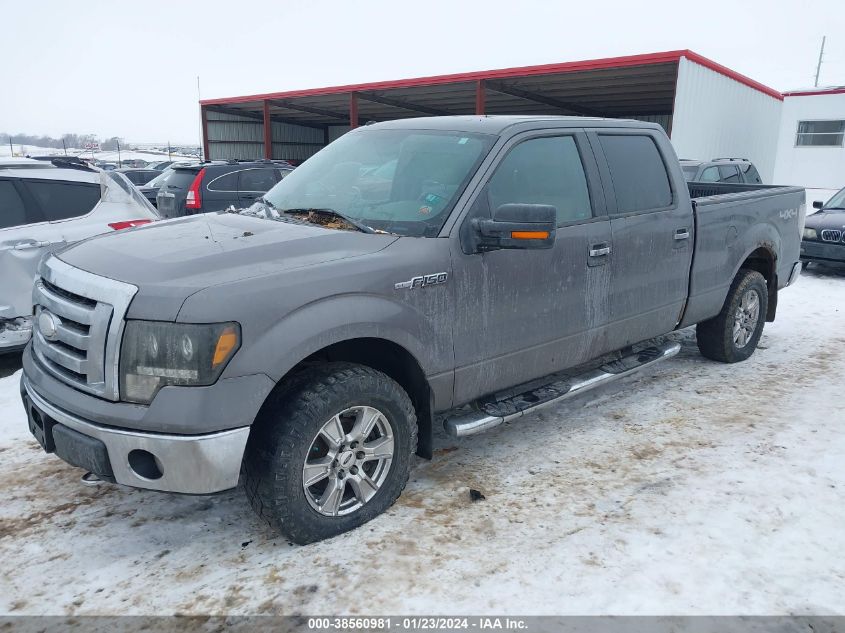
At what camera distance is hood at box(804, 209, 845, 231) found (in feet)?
32.4

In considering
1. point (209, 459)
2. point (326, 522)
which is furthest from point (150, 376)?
point (326, 522)

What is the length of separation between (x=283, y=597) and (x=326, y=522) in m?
0.41

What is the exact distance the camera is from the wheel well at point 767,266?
5.77 meters

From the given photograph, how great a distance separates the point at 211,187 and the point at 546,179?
900 cm

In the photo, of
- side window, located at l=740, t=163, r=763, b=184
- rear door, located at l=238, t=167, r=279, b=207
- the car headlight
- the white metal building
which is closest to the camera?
the car headlight

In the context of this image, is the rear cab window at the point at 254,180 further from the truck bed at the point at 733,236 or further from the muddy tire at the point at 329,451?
the muddy tire at the point at 329,451

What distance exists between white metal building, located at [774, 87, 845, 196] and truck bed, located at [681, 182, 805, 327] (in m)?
25.5

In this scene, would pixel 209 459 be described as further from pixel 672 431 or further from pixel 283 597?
pixel 672 431

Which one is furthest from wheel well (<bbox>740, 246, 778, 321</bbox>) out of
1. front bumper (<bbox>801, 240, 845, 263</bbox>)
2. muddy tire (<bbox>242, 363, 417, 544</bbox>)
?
front bumper (<bbox>801, 240, 845, 263</bbox>)

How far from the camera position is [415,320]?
3180 mm

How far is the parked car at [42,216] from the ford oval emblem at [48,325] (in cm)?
237

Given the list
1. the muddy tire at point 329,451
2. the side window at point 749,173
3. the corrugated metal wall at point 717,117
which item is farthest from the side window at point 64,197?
the corrugated metal wall at point 717,117

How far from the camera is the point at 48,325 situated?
9.80ft

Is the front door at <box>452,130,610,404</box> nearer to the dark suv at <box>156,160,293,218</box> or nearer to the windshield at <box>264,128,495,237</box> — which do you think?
the windshield at <box>264,128,495,237</box>
